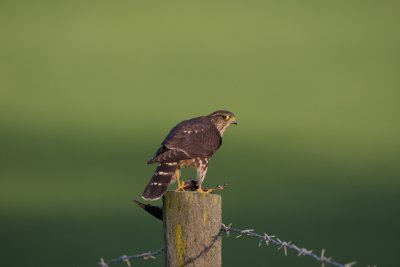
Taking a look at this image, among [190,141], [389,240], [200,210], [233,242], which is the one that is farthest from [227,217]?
[200,210]

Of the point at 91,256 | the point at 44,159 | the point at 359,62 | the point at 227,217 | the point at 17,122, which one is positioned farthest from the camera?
the point at 359,62

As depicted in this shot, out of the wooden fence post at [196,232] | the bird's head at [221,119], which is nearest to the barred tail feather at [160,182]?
the wooden fence post at [196,232]

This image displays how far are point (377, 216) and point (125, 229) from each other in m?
3.19

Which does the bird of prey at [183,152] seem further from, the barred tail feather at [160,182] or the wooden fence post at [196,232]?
the wooden fence post at [196,232]

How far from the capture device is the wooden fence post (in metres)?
3.35

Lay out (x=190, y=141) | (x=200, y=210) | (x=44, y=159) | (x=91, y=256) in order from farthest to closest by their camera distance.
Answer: (x=44, y=159)
(x=91, y=256)
(x=190, y=141)
(x=200, y=210)

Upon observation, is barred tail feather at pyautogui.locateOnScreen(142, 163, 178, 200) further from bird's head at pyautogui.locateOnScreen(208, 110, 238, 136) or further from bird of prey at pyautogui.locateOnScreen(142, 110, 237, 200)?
bird's head at pyautogui.locateOnScreen(208, 110, 238, 136)

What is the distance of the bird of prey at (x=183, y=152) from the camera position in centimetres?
433

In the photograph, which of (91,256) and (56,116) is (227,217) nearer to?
(91,256)

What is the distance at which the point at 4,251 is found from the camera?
10.0 m

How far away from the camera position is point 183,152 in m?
4.82

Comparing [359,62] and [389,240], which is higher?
[359,62]

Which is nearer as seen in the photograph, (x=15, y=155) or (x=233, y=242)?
(x=233, y=242)

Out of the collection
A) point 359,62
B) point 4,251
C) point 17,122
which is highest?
point 359,62
